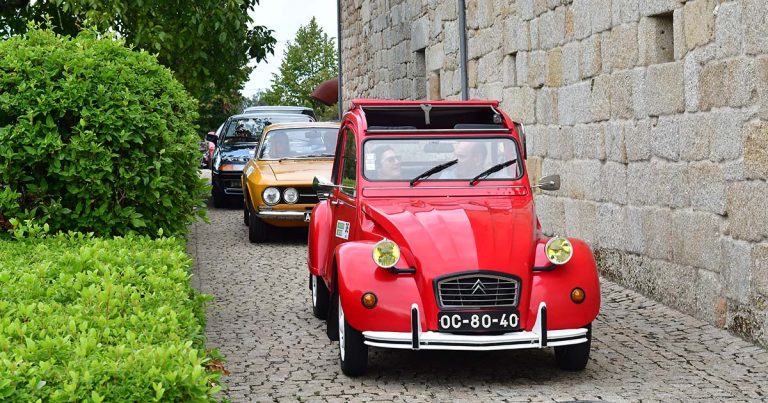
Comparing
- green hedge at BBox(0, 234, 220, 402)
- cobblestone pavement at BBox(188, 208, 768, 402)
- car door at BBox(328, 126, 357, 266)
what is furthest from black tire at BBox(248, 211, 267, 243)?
green hedge at BBox(0, 234, 220, 402)

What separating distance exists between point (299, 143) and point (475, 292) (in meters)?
9.05

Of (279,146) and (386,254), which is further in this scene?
(279,146)

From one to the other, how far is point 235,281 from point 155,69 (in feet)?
8.14

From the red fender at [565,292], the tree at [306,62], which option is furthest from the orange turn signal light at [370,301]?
the tree at [306,62]

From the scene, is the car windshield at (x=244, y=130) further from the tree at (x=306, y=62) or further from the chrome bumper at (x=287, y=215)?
the tree at (x=306, y=62)

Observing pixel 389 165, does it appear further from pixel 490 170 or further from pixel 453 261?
pixel 453 261

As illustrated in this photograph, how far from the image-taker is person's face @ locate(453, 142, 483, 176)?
8.05 m

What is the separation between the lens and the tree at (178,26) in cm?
1902

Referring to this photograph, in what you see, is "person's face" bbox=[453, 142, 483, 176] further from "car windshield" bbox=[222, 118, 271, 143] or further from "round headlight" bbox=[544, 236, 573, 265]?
"car windshield" bbox=[222, 118, 271, 143]

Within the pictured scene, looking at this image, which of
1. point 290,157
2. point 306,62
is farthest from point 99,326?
point 306,62

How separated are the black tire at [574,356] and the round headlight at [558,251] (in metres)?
0.45

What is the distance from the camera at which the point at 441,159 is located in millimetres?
8117

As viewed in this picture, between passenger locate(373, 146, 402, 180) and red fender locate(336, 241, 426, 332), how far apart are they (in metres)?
1.25

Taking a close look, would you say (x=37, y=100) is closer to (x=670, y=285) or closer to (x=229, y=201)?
(x=670, y=285)
